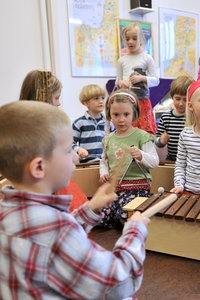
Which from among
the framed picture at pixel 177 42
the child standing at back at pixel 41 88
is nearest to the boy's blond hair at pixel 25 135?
the child standing at back at pixel 41 88

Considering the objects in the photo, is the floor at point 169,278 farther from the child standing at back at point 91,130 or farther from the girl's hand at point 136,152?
the child standing at back at point 91,130

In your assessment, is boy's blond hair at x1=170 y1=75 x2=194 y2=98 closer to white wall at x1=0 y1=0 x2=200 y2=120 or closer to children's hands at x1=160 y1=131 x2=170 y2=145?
children's hands at x1=160 y1=131 x2=170 y2=145

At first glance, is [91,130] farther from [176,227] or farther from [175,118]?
[176,227]

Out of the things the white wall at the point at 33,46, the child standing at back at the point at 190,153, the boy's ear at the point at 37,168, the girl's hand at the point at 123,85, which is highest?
the white wall at the point at 33,46

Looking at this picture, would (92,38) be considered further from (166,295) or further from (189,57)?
(166,295)

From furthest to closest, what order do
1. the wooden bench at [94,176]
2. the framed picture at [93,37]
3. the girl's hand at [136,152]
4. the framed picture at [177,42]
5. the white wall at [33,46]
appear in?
the framed picture at [177,42] < the framed picture at [93,37] < the white wall at [33,46] < the wooden bench at [94,176] < the girl's hand at [136,152]

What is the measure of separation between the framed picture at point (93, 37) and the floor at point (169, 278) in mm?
1995

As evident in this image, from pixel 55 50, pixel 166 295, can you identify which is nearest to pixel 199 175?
pixel 166 295

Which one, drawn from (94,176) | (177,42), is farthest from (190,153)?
(177,42)

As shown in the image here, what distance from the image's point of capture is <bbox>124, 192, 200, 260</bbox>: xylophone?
119 cm

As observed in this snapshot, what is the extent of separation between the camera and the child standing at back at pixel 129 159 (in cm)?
158

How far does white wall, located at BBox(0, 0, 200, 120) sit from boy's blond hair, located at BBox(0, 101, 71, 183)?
202 cm

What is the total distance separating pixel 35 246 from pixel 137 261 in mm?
197

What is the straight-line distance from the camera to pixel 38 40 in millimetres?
2613
